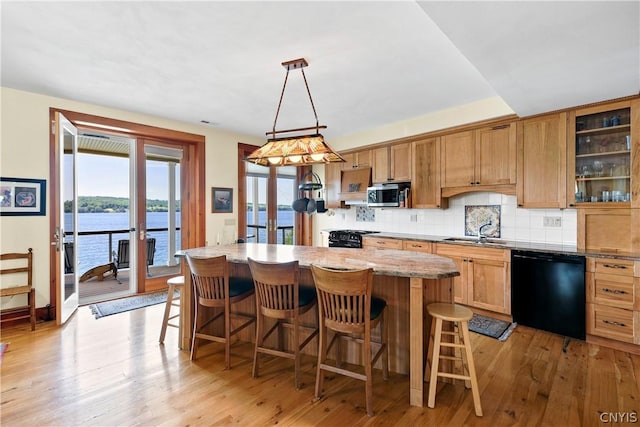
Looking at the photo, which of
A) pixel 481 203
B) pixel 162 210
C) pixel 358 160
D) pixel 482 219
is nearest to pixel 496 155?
pixel 481 203

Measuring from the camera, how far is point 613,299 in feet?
9.24

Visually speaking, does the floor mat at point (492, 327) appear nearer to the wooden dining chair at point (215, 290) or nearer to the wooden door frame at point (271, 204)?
the wooden dining chair at point (215, 290)

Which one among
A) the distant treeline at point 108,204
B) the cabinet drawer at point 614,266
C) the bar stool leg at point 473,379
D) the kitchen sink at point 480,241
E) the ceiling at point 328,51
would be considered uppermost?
the ceiling at point 328,51

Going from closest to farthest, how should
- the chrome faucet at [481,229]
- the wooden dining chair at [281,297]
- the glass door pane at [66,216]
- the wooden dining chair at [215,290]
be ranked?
the wooden dining chair at [281,297] < the wooden dining chair at [215,290] < the glass door pane at [66,216] < the chrome faucet at [481,229]

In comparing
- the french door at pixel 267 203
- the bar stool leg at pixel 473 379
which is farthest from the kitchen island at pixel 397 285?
the french door at pixel 267 203

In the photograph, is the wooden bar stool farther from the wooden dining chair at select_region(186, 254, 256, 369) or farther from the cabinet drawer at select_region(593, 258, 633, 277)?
the cabinet drawer at select_region(593, 258, 633, 277)

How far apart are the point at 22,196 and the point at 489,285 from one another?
543cm

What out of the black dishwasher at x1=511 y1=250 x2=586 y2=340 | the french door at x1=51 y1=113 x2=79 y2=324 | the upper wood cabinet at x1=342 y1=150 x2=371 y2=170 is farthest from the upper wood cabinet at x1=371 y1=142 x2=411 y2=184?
the french door at x1=51 y1=113 x2=79 y2=324

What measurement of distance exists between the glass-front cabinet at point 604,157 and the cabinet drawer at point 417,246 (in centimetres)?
163

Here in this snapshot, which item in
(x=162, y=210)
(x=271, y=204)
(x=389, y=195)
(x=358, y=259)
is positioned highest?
(x=389, y=195)

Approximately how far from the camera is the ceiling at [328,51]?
6.01 feet

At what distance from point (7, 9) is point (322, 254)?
2.83 m

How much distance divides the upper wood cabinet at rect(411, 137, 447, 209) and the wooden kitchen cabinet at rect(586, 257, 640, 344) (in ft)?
6.11

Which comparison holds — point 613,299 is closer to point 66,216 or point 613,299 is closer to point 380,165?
point 380,165
